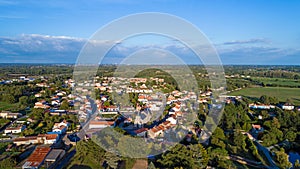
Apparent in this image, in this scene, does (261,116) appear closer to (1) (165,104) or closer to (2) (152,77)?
(1) (165,104)

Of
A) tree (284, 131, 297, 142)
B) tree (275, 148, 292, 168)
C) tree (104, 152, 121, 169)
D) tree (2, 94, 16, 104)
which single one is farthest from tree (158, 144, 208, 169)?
tree (2, 94, 16, 104)

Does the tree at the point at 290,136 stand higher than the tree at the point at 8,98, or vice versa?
the tree at the point at 290,136

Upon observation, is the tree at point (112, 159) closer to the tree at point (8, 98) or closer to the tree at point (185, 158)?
the tree at point (185, 158)

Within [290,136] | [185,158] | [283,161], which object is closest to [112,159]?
[185,158]

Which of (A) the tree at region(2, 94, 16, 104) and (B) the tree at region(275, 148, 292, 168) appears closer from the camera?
(B) the tree at region(275, 148, 292, 168)

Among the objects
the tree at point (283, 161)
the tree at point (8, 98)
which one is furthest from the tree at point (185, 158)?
the tree at point (8, 98)

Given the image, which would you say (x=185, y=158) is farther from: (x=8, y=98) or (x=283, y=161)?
(x=8, y=98)

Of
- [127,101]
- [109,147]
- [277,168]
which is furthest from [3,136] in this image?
[277,168]

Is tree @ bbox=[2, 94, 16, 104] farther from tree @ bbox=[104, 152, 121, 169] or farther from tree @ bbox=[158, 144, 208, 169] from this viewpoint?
tree @ bbox=[158, 144, 208, 169]

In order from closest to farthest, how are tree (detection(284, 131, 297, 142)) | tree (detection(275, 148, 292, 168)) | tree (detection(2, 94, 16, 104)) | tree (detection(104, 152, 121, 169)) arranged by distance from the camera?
1. tree (detection(104, 152, 121, 169))
2. tree (detection(275, 148, 292, 168))
3. tree (detection(284, 131, 297, 142))
4. tree (detection(2, 94, 16, 104))

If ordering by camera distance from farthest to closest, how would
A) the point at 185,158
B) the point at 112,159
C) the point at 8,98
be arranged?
the point at 8,98
the point at 112,159
the point at 185,158

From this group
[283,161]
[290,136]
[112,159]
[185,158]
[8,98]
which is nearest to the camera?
[185,158]
